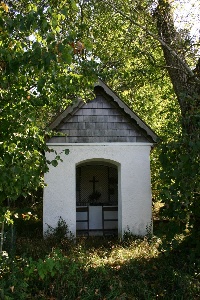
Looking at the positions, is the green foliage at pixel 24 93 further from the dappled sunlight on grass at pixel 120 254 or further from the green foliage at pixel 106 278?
the dappled sunlight on grass at pixel 120 254

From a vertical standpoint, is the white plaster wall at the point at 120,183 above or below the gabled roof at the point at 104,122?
below

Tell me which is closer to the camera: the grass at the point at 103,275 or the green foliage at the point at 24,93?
the green foliage at the point at 24,93

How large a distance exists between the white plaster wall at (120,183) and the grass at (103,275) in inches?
72.5

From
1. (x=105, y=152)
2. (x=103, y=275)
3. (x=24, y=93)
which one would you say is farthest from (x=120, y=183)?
(x=24, y=93)

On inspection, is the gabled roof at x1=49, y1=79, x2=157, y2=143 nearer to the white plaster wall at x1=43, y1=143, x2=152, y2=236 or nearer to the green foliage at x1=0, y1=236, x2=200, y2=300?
the white plaster wall at x1=43, y1=143, x2=152, y2=236

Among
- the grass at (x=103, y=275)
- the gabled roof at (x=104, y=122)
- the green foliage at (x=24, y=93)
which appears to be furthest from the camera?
the gabled roof at (x=104, y=122)

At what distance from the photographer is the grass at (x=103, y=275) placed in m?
6.14

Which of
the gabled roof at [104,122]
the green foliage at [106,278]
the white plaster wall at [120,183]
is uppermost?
the gabled roof at [104,122]

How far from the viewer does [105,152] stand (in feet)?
37.7

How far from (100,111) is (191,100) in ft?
16.2

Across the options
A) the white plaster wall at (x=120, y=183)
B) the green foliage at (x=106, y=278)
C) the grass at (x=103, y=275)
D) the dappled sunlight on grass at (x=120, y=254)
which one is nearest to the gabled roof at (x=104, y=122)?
the white plaster wall at (x=120, y=183)

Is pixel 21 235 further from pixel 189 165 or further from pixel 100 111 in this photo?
pixel 189 165

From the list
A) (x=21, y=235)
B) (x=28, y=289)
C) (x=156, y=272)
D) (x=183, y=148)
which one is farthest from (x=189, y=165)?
(x=21, y=235)

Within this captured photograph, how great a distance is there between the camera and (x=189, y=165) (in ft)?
20.5
